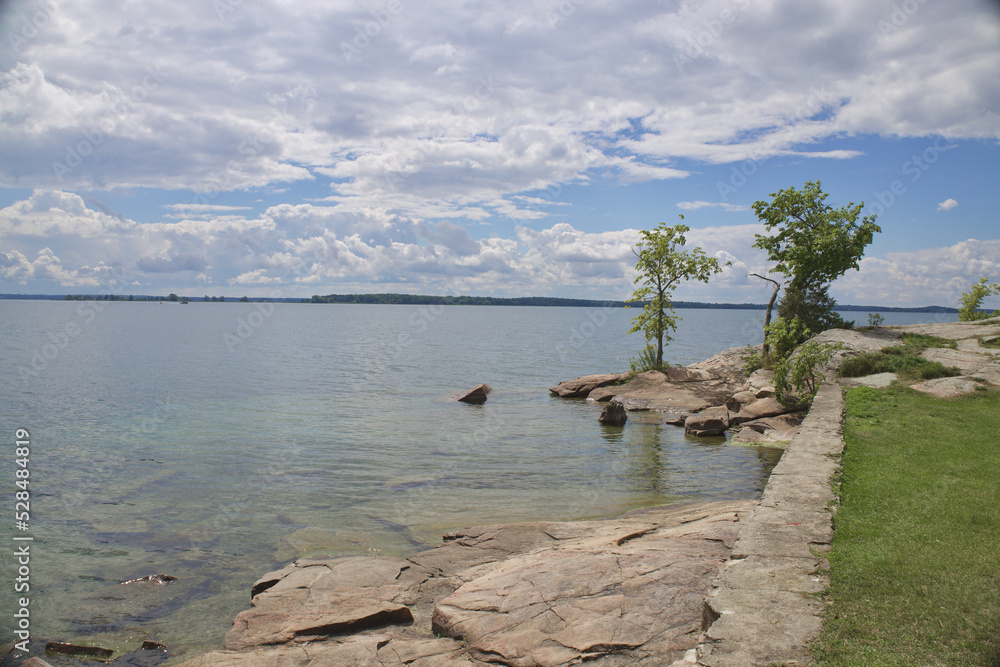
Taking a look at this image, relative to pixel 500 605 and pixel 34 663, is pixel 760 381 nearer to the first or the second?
pixel 500 605

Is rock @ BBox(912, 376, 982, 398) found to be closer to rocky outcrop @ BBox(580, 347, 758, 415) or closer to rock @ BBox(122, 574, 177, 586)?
rocky outcrop @ BBox(580, 347, 758, 415)

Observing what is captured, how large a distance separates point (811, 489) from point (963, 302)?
35265 millimetres

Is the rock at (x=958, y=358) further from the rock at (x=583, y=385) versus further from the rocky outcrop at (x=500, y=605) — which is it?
the rock at (x=583, y=385)

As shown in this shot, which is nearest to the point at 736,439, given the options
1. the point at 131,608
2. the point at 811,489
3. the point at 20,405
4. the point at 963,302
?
the point at 811,489

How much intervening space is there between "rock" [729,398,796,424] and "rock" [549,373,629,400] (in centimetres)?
989

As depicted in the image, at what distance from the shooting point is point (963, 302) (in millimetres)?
34938

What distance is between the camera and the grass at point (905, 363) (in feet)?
60.2

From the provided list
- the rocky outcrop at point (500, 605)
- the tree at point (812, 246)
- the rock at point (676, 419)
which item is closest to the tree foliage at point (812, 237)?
the tree at point (812, 246)

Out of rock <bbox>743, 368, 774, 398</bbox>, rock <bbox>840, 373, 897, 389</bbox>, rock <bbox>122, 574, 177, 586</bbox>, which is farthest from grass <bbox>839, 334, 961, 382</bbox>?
rock <bbox>122, 574, 177, 586</bbox>

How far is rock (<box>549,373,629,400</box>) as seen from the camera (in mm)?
31452

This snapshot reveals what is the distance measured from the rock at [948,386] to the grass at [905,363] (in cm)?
96

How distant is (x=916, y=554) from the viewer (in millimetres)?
6172

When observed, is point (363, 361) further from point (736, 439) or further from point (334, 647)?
point (334, 647)

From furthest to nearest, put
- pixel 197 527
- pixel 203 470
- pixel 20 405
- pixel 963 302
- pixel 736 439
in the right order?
1. pixel 963 302
2. pixel 20 405
3. pixel 736 439
4. pixel 203 470
5. pixel 197 527
